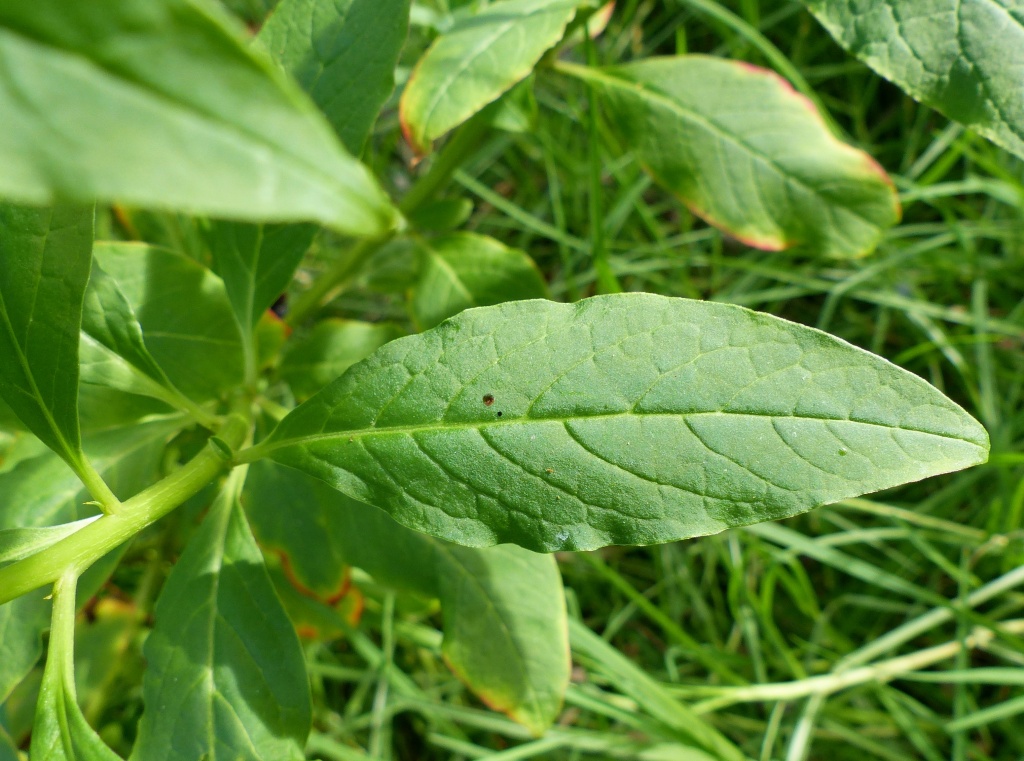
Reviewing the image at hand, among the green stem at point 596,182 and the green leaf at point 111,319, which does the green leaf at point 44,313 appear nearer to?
the green leaf at point 111,319

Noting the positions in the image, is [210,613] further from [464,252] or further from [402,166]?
[402,166]

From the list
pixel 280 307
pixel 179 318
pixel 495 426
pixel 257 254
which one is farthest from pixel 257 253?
pixel 280 307

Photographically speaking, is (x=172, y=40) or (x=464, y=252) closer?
(x=172, y=40)

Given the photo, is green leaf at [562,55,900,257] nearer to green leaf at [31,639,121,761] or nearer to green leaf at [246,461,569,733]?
green leaf at [246,461,569,733]

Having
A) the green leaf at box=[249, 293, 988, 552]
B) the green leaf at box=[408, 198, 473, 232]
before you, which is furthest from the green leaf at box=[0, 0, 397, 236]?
the green leaf at box=[408, 198, 473, 232]

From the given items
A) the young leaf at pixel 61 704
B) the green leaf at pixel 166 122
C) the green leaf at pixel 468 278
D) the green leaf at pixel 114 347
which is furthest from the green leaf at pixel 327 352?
the green leaf at pixel 166 122

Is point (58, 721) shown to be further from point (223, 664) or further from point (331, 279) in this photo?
point (331, 279)

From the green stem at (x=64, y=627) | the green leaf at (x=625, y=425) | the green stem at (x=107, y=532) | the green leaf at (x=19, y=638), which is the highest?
the green leaf at (x=625, y=425)

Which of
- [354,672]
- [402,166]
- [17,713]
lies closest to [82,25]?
[17,713]
